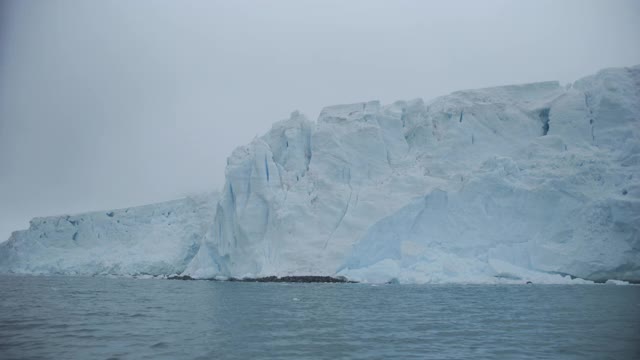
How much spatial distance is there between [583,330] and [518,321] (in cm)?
189

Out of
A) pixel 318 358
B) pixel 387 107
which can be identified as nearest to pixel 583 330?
pixel 318 358

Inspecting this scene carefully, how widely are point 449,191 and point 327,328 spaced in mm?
19519

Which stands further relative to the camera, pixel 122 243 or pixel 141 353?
pixel 122 243

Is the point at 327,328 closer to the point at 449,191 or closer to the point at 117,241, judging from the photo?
the point at 449,191

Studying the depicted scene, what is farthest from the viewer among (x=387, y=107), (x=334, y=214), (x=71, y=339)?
(x=387, y=107)

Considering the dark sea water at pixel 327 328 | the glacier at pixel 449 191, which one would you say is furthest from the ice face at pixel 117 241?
the dark sea water at pixel 327 328

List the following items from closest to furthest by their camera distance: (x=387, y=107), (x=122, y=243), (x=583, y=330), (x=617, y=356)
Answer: (x=617, y=356), (x=583, y=330), (x=387, y=107), (x=122, y=243)

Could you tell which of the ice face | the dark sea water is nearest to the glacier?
the ice face

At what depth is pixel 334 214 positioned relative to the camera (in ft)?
106

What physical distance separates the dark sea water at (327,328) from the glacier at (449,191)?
854 centimetres

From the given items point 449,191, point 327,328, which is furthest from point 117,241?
point 327,328

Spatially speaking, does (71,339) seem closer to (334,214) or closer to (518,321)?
Result: (518,321)

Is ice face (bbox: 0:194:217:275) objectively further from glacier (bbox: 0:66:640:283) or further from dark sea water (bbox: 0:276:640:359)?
dark sea water (bbox: 0:276:640:359)

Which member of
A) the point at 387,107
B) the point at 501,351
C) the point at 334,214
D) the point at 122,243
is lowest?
the point at 122,243
